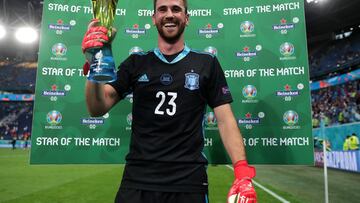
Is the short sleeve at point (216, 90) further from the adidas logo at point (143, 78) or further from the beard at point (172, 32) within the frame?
the adidas logo at point (143, 78)

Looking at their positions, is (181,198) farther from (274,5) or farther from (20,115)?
(20,115)

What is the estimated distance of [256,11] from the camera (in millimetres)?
4918

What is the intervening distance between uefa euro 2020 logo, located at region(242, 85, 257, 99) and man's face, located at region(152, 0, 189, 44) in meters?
2.24

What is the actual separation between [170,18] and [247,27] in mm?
2439

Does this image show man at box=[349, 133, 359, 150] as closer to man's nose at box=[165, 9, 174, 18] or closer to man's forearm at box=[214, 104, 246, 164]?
man's forearm at box=[214, 104, 246, 164]

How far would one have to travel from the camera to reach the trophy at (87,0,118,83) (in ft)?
6.88

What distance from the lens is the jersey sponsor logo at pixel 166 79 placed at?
281 cm

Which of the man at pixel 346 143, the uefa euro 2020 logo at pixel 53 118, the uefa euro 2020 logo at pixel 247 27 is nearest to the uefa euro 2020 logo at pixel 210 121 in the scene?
the uefa euro 2020 logo at pixel 247 27

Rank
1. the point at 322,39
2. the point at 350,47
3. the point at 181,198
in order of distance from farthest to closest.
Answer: the point at 322,39, the point at 350,47, the point at 181,198

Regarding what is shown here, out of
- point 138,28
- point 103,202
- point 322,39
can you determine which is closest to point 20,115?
point 322,39

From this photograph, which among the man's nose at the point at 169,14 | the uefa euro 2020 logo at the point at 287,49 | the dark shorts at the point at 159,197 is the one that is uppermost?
the uefa euro 2020 logo at the point at 287,49

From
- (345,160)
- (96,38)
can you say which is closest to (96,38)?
(96,38)

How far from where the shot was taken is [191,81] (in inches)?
111

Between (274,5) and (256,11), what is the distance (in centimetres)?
28
